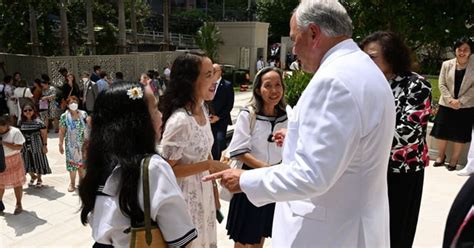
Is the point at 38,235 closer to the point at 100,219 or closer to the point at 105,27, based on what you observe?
the point at 100,219

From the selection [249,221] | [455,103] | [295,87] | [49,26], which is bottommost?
[249,221]

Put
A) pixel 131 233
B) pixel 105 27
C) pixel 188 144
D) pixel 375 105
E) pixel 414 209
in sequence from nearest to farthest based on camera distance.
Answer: pixel 375 105
pixel 131 233
pixel 188 144
pixel 414 209
pixel 105 27

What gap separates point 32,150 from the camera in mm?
5828

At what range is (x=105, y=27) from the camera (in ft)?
70.5

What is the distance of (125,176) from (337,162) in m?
0.79

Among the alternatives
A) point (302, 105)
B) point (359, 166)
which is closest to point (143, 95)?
point (302, 105)

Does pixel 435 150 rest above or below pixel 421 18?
below

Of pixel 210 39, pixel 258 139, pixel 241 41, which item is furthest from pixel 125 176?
pixel 241 41

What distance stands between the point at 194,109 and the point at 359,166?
129 cm

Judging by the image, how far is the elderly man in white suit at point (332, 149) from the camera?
1417mm

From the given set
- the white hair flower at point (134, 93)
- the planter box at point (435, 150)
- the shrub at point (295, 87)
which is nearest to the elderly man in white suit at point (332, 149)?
the white hair flower at point (134, 93)

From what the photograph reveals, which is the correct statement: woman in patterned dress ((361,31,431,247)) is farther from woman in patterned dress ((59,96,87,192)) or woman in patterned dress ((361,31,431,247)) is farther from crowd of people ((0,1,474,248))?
woman in patterned dress ((59,96,87,192))

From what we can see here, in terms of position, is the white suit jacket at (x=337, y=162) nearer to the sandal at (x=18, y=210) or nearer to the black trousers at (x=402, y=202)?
the black trousers at (x=402, y=202)

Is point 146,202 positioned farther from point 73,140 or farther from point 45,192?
point 45,192
